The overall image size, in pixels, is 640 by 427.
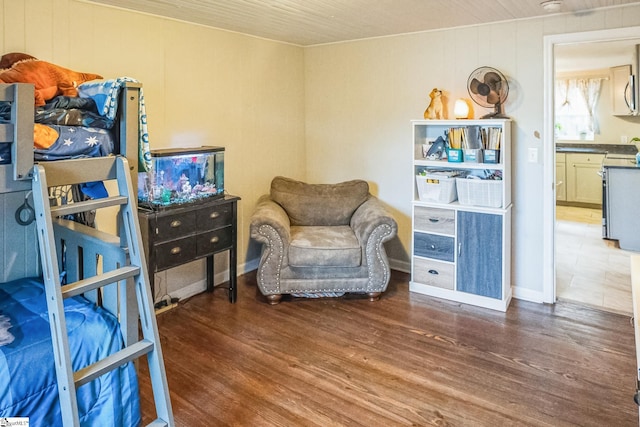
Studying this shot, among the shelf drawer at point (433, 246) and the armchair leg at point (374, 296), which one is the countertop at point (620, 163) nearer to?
the shelf drawer at point (433, 246)

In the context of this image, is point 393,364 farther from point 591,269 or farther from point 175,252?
point 591,269

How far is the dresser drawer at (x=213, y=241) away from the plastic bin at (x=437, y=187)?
163cm

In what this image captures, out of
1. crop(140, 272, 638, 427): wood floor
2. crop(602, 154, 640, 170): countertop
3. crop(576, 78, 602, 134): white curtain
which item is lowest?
crop(140, 272, 638, 427): wood floor

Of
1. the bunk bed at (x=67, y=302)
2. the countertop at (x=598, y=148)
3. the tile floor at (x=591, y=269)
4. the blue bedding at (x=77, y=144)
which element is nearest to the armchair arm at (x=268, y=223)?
the bunk bed at (x=67, y=302)

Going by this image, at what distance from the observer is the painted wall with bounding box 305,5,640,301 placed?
3.54 metres

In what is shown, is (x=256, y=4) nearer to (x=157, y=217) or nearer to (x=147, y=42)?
(x=147, y=42)

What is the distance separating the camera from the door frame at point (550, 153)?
329 cm

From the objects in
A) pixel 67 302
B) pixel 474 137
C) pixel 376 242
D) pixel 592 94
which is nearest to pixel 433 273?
pixel 376 242

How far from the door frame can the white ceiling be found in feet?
0.64

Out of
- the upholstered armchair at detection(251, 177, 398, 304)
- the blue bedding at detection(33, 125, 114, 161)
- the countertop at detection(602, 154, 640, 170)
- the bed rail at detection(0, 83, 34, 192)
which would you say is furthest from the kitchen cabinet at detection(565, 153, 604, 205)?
the bed rail at detection(0, 83, 34, 192)

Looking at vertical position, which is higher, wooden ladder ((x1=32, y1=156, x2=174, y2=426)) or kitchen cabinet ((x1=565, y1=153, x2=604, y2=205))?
kitchen cabinet ((x1=565, y1=153, x2=604, y2=205))

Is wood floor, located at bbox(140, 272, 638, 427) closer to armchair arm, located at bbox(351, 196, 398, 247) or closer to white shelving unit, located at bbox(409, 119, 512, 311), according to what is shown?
white shelving unit, located at bbox(409, 119, 512, 311)

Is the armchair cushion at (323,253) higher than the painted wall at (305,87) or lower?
lower

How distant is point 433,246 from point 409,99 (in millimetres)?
1375
